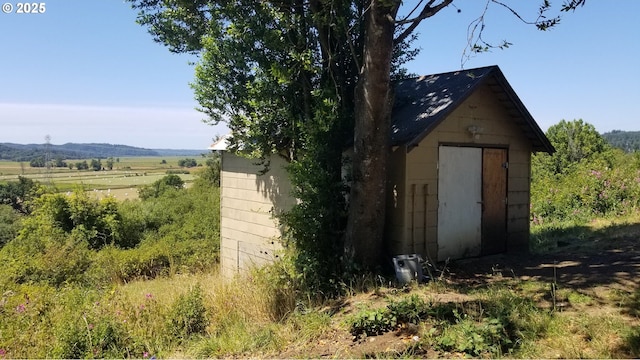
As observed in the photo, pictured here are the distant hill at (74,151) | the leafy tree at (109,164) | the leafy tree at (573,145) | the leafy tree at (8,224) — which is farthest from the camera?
the leafy tree at (109,164)

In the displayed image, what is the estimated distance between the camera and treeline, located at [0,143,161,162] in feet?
284

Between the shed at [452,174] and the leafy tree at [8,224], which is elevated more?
the shed at [452,174]

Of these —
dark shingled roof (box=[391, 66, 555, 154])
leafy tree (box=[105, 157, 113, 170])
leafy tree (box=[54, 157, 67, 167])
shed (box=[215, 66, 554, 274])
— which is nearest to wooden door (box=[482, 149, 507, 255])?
shed (box=[215, 66, 554, 274])

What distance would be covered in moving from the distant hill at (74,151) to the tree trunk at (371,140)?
64592 millimetres

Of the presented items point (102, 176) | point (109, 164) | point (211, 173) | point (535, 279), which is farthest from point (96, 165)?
point (535, 279)

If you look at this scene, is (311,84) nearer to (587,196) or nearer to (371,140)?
(371,140)

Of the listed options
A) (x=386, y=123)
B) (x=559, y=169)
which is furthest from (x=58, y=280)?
(x=559, y=169)

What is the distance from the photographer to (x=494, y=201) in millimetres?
10828

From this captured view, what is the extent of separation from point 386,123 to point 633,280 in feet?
15.2

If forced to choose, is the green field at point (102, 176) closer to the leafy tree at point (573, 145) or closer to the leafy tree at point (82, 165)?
the leafy tree at point (82, 165)

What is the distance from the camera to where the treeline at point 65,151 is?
86.6 m

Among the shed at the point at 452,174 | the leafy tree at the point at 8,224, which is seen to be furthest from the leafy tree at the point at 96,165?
the shed at the point at 452,174

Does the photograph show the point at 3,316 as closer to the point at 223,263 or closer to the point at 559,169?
the point at 223,263

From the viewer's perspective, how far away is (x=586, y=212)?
53.5ft
